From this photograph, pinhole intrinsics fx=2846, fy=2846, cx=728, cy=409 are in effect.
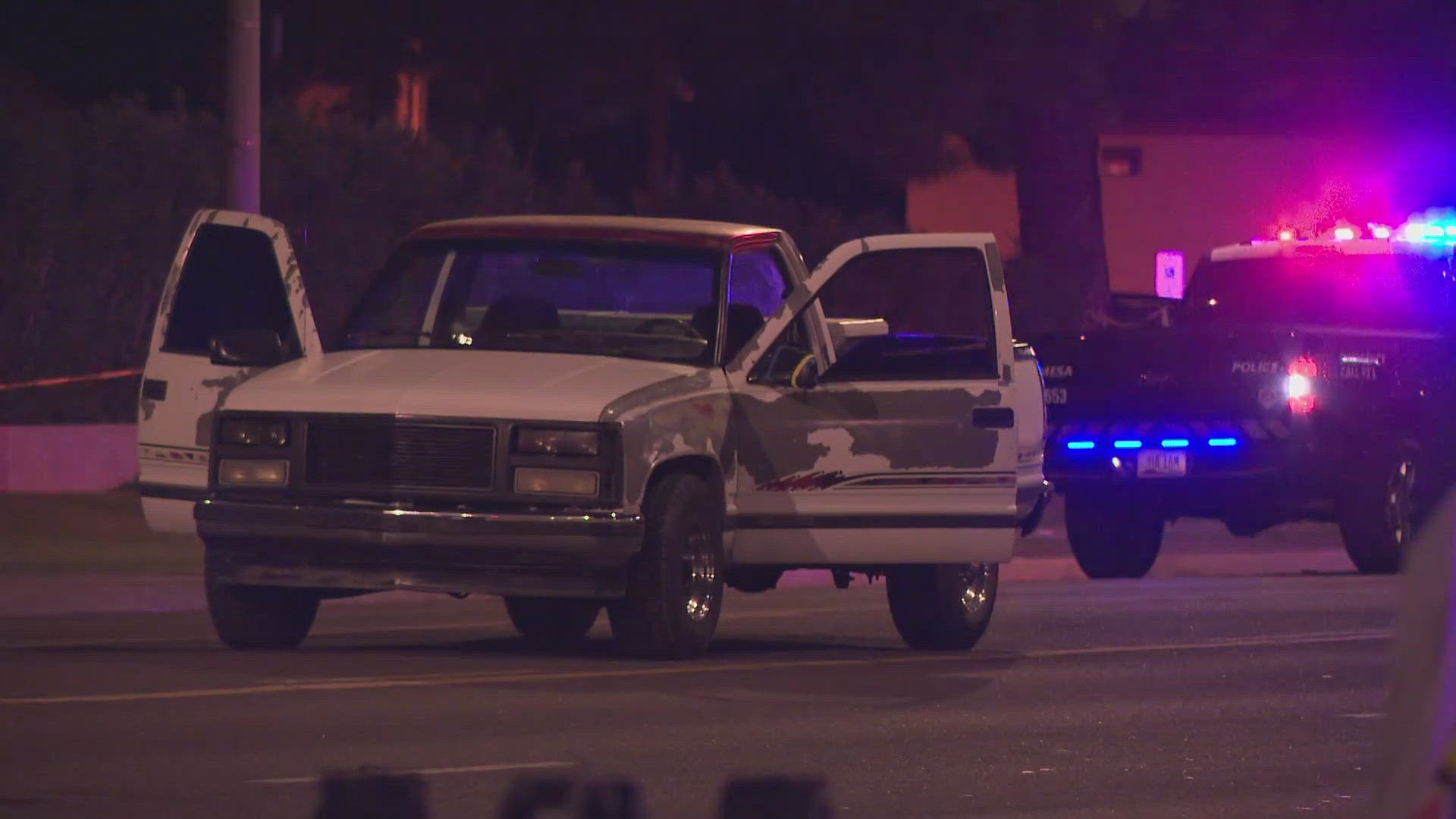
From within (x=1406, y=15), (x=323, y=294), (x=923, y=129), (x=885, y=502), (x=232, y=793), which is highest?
(x=1406, y=15)

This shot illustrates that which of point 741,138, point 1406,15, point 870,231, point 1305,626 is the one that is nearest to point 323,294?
point 870,231

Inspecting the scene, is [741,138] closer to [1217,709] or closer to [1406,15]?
[1406,15]

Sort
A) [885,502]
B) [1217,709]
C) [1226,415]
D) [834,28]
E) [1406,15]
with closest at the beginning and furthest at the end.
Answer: [1217,709] < [885,502] < [1226,415] < [834,28] < [1406,15]

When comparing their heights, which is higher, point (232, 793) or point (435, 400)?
point (435, 400)

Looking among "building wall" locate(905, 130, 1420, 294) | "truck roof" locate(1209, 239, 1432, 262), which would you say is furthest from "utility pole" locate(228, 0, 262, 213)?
"building wall" locate(905, 130, 1420, 294)

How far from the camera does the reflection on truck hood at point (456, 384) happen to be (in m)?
11.9

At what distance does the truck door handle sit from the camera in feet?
43.1

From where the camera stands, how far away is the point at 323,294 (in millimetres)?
23328

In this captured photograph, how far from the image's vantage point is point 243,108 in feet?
58.1

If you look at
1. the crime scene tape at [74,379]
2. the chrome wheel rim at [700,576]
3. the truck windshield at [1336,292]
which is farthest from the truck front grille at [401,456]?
the crime scene tape at [74,379]

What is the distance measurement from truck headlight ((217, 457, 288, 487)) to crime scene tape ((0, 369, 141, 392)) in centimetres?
947

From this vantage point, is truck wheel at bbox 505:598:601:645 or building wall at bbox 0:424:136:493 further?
building wall at bbox 0:424:136:493

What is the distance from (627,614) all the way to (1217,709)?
255 cm

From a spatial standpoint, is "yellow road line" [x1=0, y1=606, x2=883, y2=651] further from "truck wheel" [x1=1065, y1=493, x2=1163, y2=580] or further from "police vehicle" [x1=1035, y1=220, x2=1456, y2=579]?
"truck wheel" [x1=1065, y1=493, x2=1163, y2=580]
